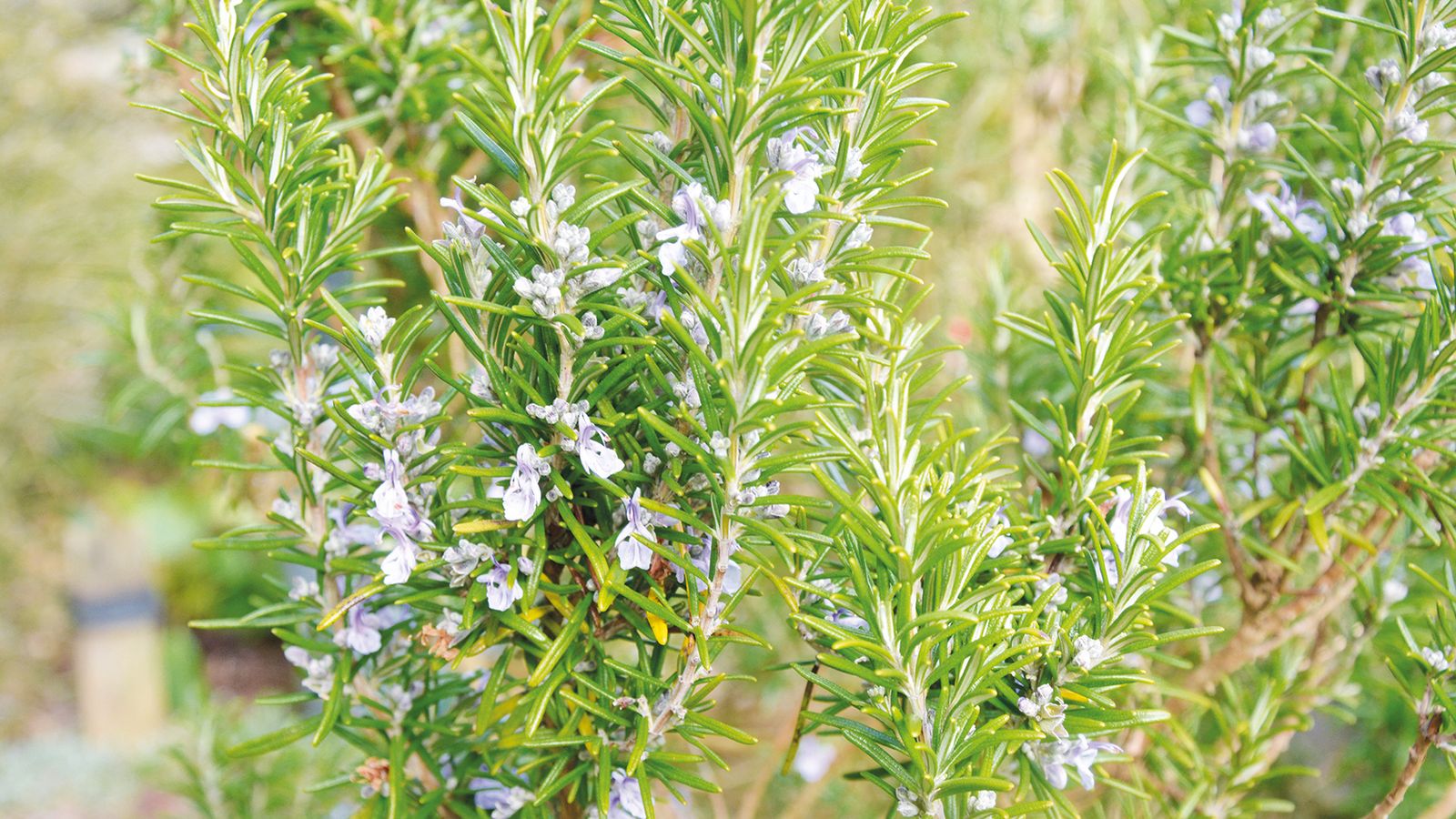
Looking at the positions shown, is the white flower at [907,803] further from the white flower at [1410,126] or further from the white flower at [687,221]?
the white flower at [1410,126]

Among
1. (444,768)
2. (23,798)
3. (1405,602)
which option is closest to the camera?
(444,768)

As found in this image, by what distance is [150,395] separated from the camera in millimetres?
1309

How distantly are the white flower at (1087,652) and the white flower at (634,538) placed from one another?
0.26 meters

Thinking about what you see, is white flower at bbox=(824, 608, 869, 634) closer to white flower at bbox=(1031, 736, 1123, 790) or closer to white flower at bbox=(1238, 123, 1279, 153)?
white flower at bbox=(1031, 736, 1123, 790)

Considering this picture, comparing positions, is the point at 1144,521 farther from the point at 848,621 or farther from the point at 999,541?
the point at 848,621

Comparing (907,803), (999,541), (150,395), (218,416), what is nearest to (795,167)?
(999,541)

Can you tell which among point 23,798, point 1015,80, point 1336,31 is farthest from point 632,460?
point 23,798

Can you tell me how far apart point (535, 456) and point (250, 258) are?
24cm

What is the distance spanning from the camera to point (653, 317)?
0.56 metres

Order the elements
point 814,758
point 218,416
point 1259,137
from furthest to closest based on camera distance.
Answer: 1. point 814,758
2. point 218,416
3. point 1259,137

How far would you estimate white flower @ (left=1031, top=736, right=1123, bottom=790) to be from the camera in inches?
23.1

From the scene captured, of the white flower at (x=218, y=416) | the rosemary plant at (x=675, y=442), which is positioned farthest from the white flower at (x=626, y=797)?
the white flower at (x=218, y=416)

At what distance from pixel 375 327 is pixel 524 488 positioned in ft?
0.45

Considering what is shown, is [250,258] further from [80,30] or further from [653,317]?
[80,30]
